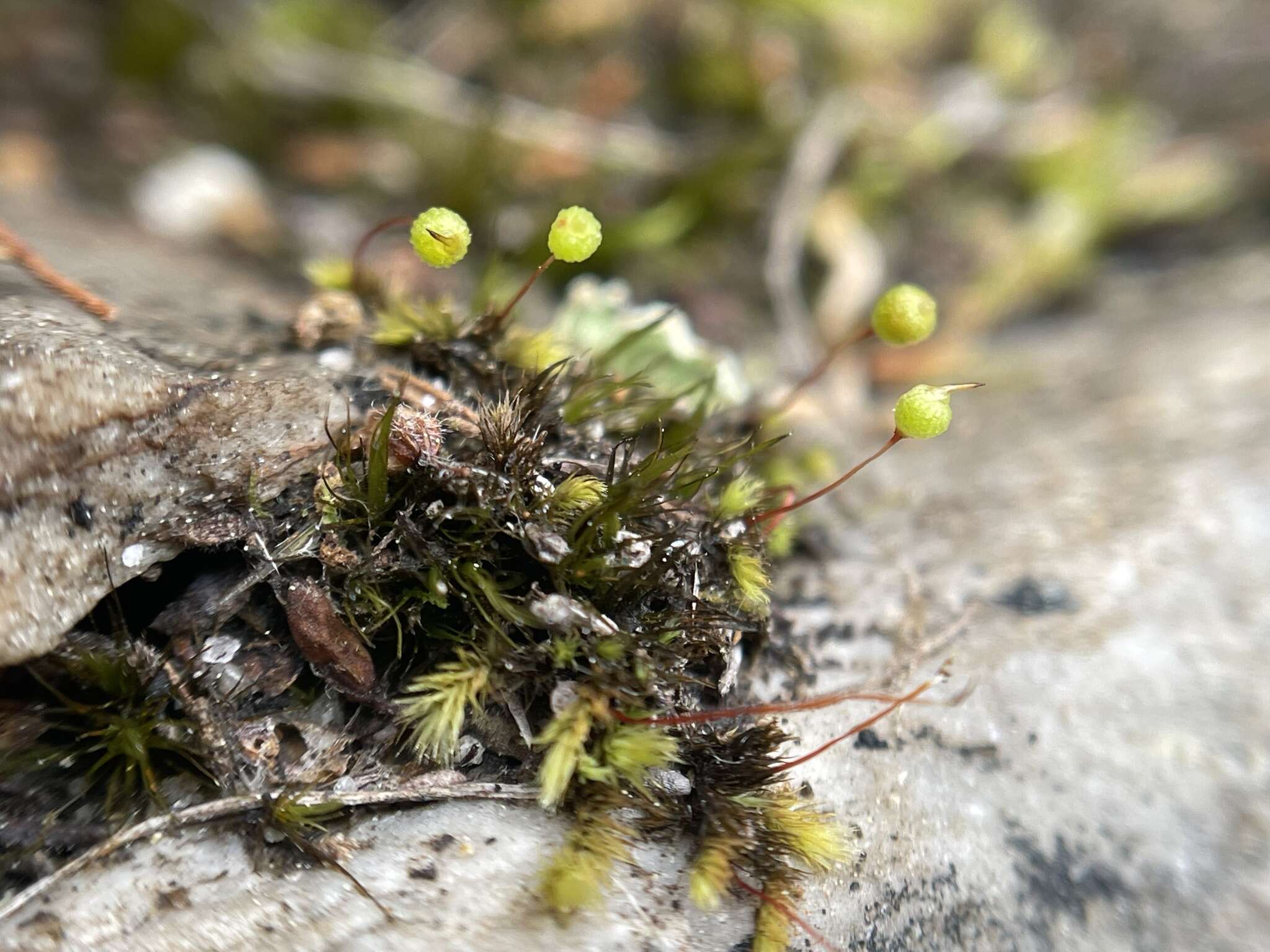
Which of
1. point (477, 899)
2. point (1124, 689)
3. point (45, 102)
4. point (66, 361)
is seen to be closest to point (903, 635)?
point (1124, 689)

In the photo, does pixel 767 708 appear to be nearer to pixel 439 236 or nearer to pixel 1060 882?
pixel 1060 882

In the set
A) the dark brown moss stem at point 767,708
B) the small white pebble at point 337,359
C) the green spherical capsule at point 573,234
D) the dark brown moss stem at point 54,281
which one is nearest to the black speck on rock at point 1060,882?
the dark brown moss stem at point 767,708

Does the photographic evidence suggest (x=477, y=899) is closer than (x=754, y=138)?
Yes

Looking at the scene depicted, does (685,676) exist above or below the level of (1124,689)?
above

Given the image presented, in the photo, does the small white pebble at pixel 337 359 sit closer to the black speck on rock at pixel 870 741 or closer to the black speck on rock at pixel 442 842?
the black speck on rock at pixel 442 842

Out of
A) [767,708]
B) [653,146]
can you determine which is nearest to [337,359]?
[767,708]

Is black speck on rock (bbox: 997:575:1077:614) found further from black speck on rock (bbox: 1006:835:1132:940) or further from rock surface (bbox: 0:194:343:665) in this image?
rock surface (bbox: 0:194:343:665)

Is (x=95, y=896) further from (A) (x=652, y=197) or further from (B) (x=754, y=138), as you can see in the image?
(B) (x=754, y=138)
